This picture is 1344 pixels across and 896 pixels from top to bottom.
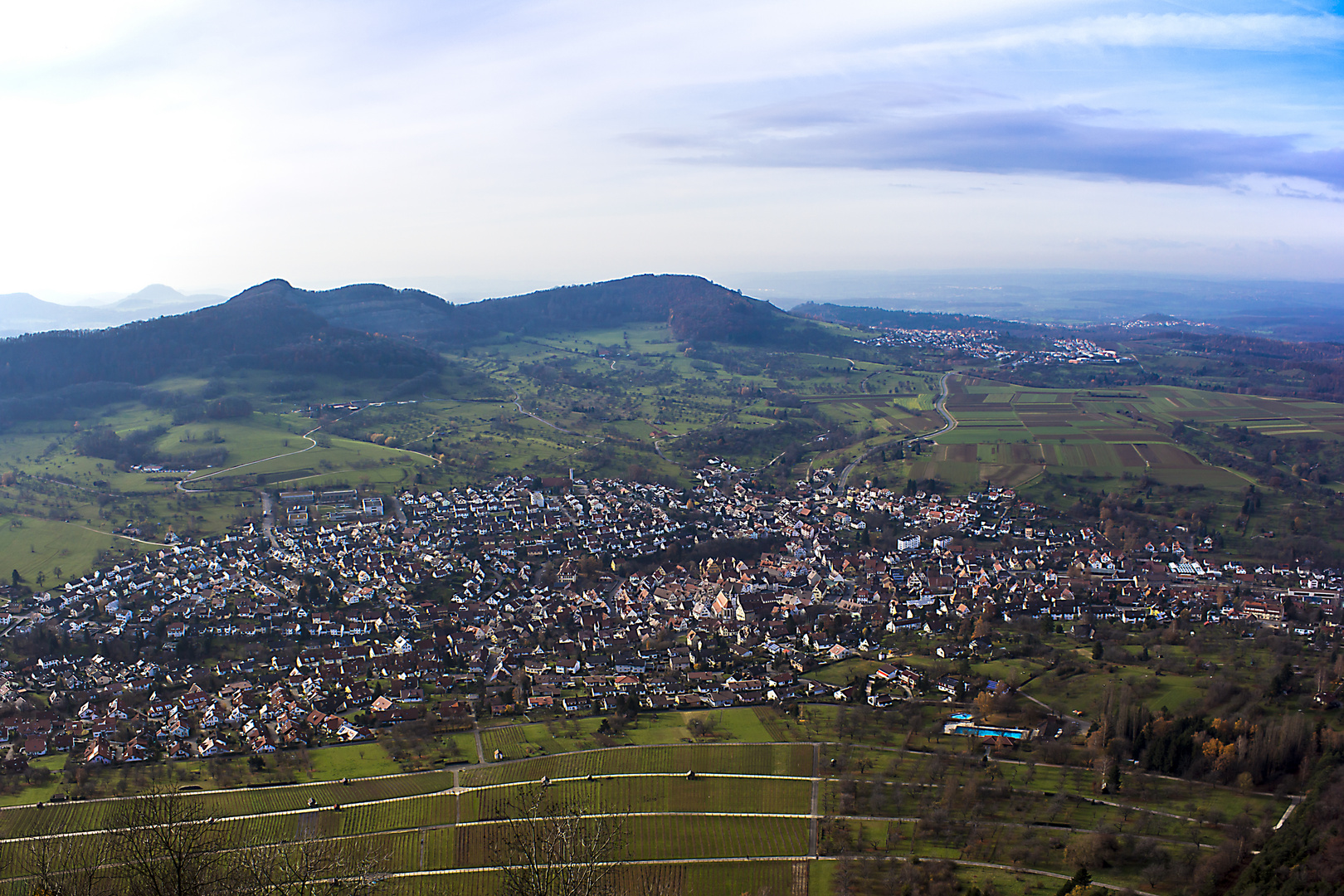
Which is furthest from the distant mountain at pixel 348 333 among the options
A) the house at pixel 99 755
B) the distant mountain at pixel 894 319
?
the house at pixel 99 755

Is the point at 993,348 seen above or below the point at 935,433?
Result: above

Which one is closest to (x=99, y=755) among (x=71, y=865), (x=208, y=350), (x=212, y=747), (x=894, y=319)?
(x=212, y=747)

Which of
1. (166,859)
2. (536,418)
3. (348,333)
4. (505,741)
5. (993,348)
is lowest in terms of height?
(505,741)

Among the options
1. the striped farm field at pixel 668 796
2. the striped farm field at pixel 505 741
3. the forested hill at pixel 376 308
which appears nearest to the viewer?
the striped farm field at pixel 668 796

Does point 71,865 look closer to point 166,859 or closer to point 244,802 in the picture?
point 244,802

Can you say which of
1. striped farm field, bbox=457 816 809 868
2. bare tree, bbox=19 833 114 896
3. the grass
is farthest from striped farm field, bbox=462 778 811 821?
bare tree, bbox=19 833 114 896

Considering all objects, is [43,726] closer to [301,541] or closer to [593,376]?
[301,541]

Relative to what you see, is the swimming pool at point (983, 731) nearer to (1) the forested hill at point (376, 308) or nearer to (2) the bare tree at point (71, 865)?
(2) the bare tree at point (71, 865)
